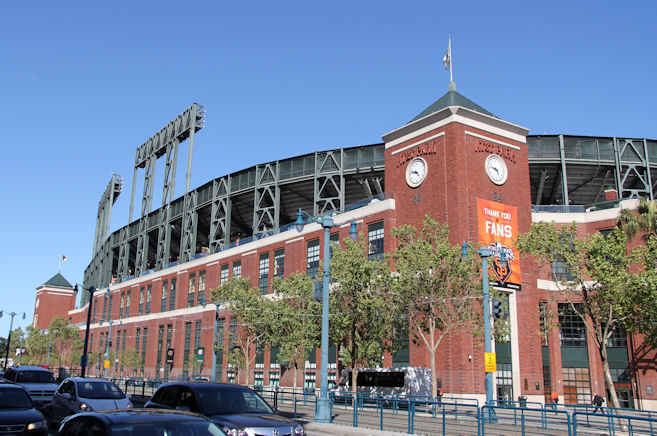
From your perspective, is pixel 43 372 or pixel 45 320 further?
pixel 45 320

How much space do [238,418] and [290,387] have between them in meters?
42.6

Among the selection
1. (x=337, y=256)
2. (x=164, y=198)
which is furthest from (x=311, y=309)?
(x=164, y=198)

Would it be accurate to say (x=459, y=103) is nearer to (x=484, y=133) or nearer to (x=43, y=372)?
(x=484, y=133)

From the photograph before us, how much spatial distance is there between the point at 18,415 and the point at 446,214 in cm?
3337

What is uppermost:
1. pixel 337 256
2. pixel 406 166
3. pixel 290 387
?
pixel 406 166

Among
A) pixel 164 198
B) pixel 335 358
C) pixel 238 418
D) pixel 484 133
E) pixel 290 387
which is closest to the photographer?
pixel 238 418

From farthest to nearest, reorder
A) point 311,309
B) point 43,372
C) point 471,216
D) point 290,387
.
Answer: point 290,387, point 471,216, point 311,309, point 43,372

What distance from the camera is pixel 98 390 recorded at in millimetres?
19906

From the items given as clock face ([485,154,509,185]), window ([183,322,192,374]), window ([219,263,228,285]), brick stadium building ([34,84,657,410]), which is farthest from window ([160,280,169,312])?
clock face ([485,154,509,185])

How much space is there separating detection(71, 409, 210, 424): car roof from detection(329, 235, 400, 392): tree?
2579cm

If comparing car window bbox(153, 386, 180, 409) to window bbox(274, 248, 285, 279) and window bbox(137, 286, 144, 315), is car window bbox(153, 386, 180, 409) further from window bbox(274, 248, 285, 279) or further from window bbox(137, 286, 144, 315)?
window bbox(137, 286, 144, 315)

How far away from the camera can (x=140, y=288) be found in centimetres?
8550

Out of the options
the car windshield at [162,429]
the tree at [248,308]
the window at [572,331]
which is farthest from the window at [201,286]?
the car windshield at [162,429]

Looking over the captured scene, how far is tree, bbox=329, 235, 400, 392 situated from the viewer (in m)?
34.1
